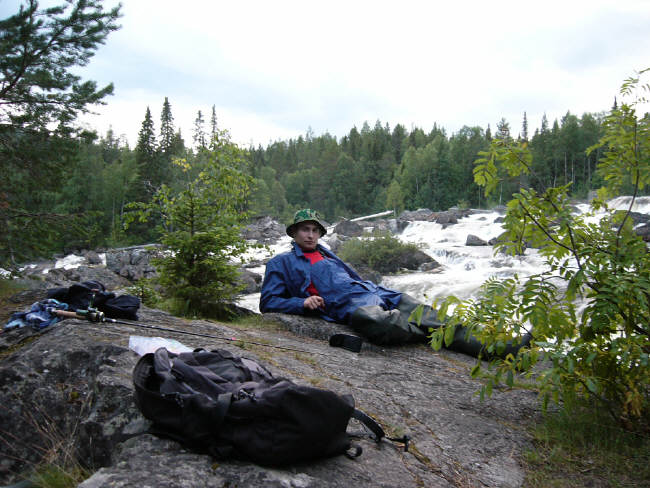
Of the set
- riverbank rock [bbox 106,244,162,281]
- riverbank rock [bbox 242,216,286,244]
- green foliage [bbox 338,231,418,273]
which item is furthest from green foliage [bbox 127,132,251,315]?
riverbank rock [bbox 242,216,286,244]

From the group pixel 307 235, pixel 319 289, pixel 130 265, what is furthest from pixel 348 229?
pixel 319 289

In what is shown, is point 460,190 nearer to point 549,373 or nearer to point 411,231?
point 411,231

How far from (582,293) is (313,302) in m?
2.56

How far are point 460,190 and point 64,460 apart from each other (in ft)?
214

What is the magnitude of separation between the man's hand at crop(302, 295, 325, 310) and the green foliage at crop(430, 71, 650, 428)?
211 centimetres

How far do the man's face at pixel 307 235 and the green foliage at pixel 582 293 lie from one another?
2.38 metres

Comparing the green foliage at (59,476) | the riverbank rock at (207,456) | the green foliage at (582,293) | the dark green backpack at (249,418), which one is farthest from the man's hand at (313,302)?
the green foliage at (59,476)

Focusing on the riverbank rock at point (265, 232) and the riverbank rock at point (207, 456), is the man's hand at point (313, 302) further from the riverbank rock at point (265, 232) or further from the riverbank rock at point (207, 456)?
the riverbank rock at point (265, 232)

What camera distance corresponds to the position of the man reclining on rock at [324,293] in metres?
4.28

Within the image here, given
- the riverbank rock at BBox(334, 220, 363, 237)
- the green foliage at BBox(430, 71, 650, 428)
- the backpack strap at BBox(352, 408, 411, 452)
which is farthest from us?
the riverbank rock at BBox(334, 220, 363, 237)

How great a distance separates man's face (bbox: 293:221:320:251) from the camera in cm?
476

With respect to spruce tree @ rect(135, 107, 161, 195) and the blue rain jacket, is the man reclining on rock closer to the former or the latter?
the blue rain jacket

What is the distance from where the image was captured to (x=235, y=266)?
217 inches

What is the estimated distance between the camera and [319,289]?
4.61m
